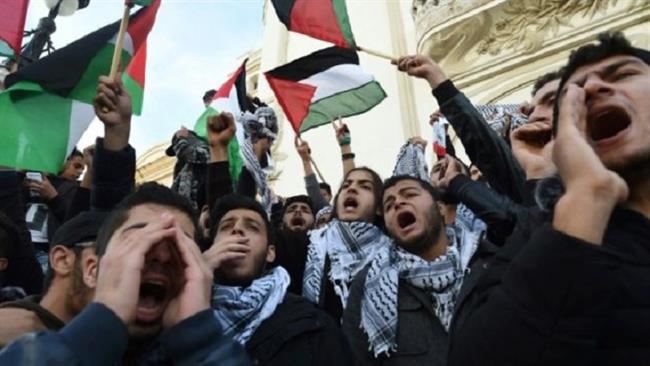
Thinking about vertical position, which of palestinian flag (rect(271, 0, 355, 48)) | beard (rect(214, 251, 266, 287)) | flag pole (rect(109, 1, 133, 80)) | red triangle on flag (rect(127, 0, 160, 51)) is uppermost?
palestinian flag (rect(271, 0, 355, 48))

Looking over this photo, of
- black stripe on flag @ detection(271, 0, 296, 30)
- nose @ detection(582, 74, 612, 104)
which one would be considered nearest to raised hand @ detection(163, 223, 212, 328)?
nose @ detection(582, 74, 612, 104)

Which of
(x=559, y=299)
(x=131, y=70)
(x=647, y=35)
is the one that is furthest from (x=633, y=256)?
(x=647, y=35)

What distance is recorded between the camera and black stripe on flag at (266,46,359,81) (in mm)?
3811

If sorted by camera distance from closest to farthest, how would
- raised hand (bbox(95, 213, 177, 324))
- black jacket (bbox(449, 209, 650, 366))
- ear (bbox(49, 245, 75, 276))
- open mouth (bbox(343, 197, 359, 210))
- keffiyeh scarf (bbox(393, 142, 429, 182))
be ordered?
1. black jacket (bbox(449, 209, 650, 366))
2. raised hand (bbox(95, 213, 177, 324))
3. ear (bbox(49, 245, 75, 276))
4. open mouth (bbox(343, 197, 359, 210))
5. keffiyeh scarf (bbox(393, 142, 429, 182))

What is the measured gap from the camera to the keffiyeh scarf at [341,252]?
8.56 feet

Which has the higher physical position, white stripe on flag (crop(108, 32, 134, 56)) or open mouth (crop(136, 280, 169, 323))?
white stripe on flag (crop(108, 32, 134, 56))

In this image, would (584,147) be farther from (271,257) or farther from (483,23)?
(483,23)

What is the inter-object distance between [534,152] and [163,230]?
762 mm

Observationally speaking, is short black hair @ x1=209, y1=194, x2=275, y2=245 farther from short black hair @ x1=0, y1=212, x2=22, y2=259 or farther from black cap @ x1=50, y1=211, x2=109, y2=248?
short black hair @ x1=0, y1=212, x2=22, y2=259

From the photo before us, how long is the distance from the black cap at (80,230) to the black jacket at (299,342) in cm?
51

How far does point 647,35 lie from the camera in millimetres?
5668

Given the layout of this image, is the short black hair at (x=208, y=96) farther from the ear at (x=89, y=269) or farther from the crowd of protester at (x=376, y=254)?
the ear at (x=89, y=269)

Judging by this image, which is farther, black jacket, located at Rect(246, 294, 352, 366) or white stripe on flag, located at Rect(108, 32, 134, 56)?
white stripe on flag, located at Rect(108, 32, 134, 56)

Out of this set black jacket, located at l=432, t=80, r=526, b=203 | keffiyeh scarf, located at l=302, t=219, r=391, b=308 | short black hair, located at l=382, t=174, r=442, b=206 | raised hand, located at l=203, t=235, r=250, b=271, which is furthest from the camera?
short black hair, located at l=382, t=174, r=442, b=206
